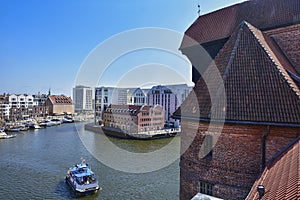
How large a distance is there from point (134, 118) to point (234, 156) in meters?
31.4

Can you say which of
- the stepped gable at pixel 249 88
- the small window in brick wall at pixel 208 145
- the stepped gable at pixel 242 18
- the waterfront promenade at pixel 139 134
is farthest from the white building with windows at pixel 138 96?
the small window in brick wall at pixel 208 145

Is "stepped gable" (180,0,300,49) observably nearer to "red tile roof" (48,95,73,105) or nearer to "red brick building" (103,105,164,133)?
"red brick building" (103,105,164,133)

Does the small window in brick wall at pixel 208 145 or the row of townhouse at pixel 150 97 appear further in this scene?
the row of townhouse at pixel 150 97

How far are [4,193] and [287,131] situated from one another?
14.8 meters

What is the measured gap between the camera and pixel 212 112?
5.82 metres

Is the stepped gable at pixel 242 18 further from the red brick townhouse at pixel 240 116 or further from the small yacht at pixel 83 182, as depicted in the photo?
the small yacht at pixel 83 182

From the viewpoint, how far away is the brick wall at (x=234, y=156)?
17.0 ft

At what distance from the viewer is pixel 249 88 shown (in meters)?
5.72

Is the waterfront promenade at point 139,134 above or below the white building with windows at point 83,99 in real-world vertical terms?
below

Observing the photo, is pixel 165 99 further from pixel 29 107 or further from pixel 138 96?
pixel 29 107

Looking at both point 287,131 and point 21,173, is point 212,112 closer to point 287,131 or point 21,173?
point 287,131

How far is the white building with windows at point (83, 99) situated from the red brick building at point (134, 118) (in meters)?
39.6

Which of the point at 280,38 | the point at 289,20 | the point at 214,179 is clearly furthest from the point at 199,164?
the point at 289,20

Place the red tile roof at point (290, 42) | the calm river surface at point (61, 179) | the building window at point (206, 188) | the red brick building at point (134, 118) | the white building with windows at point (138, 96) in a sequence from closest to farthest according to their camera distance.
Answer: the building window at point (206, 188), the red tile roof at point (290, 42), the calm river surface at point (61, 179), the red brick building at point (134, 118), the white building with windows at point (138, 96)
